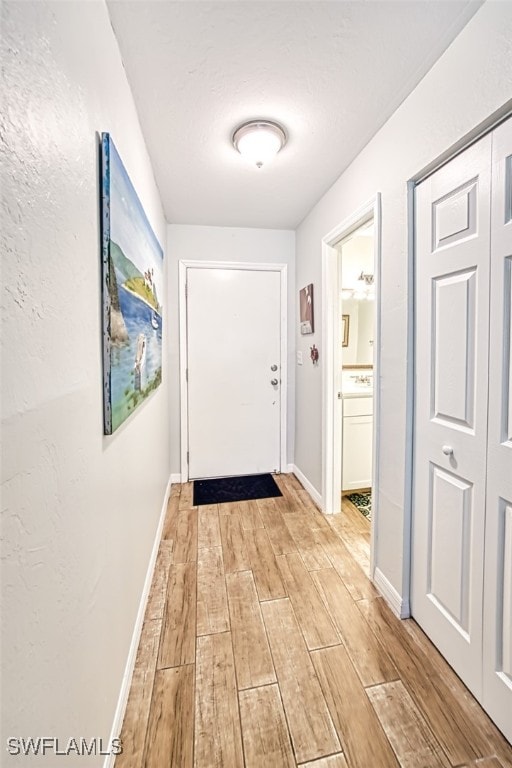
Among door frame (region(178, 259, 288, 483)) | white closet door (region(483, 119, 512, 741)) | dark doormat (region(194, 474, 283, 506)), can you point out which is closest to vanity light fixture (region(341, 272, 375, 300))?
door frame (region(178, 259, 288, 483))

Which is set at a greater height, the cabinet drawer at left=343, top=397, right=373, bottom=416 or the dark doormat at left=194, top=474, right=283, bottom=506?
the cabinet drawer at left=343, top=397, right=373, bottom=416

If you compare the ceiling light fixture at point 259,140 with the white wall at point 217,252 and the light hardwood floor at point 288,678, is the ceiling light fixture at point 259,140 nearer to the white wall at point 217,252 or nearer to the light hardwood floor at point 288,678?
the white wall at point 217,252

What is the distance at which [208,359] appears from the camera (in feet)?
10.1

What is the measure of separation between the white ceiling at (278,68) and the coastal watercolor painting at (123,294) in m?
0.48

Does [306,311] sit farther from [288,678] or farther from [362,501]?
[288,678]

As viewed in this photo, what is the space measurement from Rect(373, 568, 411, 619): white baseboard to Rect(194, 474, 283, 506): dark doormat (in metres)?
1.17

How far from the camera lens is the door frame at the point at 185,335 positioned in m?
2.97

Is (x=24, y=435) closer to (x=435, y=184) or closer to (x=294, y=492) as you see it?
(x=435, y=184)

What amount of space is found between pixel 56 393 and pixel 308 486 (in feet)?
8.17

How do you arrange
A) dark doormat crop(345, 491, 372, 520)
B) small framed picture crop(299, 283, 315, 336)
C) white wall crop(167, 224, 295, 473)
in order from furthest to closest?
1. white wall crop(167, 224, 295, 473)
2. small framed picture crop(299, 283, 315, 336)
3. dark doormat crop(345, 491, 372, 520)

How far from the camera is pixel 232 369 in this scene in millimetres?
3109

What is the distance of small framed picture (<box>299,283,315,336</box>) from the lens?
266 centimetres

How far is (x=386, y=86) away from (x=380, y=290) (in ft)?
2.72

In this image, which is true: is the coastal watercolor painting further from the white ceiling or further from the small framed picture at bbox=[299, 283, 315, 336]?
the small framed picture at bbox=[299, 283, 315, 336]
